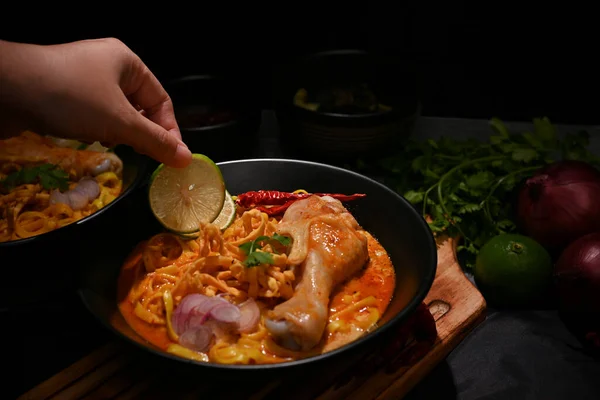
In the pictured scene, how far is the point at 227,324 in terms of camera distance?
2.34 m

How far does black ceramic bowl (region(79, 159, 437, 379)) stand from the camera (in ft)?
6.83

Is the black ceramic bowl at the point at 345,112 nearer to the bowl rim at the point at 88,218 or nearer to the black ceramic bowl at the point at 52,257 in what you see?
the bowl rim at the point at 88,218

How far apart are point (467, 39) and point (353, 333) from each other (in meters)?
3.49

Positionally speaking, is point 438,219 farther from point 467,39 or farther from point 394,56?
point 467,39

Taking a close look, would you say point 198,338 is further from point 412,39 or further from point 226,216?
point 412,39

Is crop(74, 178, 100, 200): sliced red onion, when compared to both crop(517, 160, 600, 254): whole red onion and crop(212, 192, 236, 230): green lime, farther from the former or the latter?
crop(517, 160, 600, 254): whole red onion

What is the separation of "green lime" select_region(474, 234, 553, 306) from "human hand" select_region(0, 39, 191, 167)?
1915mm

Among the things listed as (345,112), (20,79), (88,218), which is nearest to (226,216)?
(88,218)

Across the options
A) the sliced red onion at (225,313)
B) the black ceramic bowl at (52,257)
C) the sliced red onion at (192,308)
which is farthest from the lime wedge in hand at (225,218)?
the sliced red onion at (225,313)

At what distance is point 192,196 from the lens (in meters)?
2.88

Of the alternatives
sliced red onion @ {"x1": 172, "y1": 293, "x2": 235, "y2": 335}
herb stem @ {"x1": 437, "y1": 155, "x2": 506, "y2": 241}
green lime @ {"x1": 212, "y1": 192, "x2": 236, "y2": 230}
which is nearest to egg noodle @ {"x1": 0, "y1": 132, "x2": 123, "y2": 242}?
green lime @ {"x1": 212, "y1": 192, "x2": 236, "y2": 230}

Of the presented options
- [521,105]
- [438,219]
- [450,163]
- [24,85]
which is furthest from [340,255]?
[521,105]

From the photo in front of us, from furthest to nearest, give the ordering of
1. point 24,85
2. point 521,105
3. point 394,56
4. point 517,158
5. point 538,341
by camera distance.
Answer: point 521,105, point 394,56, point 517,158, point 538,341, point 24,85

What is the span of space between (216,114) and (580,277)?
2.93 metres
